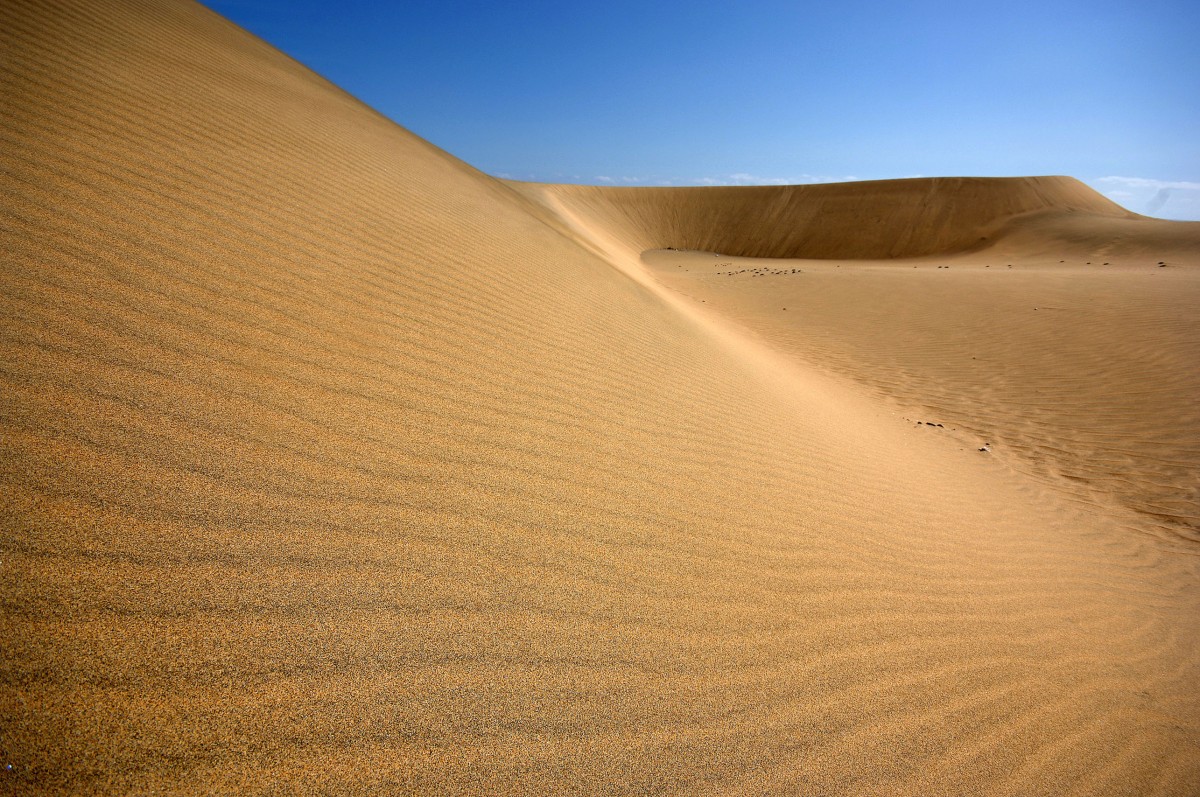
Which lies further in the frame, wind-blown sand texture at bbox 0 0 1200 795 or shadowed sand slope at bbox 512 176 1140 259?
shadowed sand slope at bbox 512 176 1140 259

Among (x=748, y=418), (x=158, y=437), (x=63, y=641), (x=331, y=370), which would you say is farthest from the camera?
(x=748, y=418)

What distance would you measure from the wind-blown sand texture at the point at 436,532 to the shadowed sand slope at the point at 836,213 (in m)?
27.6

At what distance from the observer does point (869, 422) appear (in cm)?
660

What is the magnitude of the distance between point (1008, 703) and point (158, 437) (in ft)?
11.0

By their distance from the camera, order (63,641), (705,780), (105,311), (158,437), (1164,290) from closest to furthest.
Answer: (63,641), (705,780), (158,437), (105,311), (1164,290)

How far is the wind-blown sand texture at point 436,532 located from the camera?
137 centimetres

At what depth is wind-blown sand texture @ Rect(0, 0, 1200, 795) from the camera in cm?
137

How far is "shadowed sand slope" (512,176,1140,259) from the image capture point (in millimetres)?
33725

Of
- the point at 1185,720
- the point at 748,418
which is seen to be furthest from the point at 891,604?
the point at 748,418

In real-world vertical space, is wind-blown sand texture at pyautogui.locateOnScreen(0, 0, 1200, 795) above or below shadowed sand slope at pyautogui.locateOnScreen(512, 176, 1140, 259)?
below

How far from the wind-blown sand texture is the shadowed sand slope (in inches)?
1085

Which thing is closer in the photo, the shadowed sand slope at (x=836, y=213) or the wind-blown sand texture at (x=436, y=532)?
the wind-blown sand texture at (x=436, y=532)

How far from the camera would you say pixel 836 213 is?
38594mm

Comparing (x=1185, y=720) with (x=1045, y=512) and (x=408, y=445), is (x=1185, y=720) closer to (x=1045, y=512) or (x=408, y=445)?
(x=1045, y=512)
